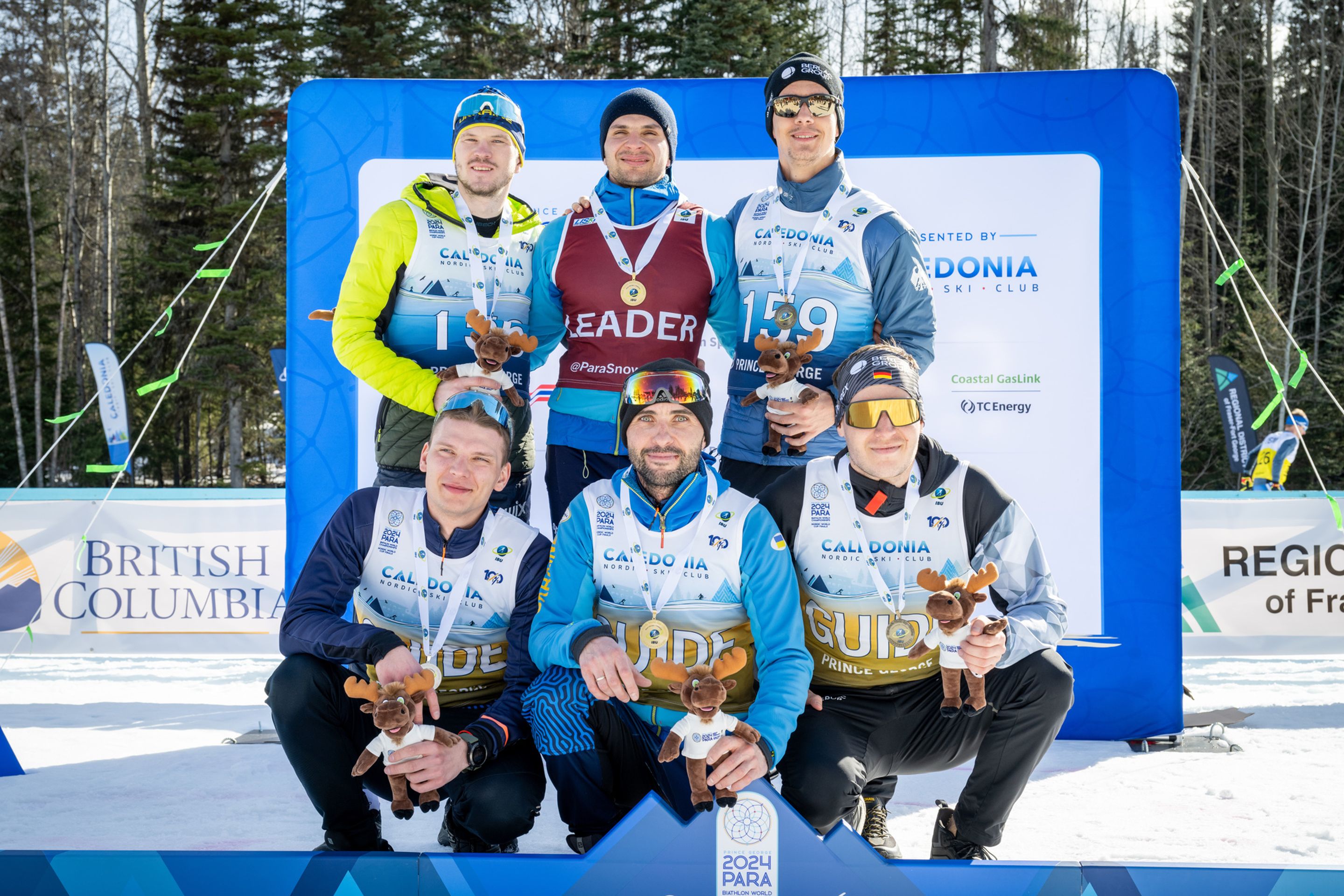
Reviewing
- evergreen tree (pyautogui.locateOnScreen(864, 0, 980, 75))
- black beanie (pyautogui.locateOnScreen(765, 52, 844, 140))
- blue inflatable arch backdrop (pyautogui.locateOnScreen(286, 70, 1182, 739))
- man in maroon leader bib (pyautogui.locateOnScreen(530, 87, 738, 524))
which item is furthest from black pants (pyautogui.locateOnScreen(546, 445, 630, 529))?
evergreen tree (pyautogui.locateOnScreen(864, 0, 980, 75))

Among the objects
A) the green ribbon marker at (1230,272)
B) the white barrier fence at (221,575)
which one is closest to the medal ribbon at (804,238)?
the green ribbon marker at (1230,272)

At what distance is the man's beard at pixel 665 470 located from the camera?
2.57m

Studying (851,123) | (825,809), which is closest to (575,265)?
(825,809)

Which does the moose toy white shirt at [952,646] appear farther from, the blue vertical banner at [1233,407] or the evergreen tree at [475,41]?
the evergreen tree at [475,41]

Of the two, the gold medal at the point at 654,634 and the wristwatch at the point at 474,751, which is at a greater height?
the gold medal at the point at 654,634

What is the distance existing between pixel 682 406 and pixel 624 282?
2.13ft

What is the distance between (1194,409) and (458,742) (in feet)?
57.5

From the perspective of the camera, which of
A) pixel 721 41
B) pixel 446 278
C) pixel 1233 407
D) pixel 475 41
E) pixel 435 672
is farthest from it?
pixel 475 41

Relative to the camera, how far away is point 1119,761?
430 centimetres

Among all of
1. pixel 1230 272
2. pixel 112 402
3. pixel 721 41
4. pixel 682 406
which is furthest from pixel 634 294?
pixel 721 41

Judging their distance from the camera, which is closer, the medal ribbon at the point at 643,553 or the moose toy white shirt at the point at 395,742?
the moose toy white shirt at the point at 395,742

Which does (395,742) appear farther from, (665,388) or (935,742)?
(935,742)

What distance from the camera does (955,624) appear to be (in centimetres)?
231

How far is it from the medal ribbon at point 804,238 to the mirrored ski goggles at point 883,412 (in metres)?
0.57
